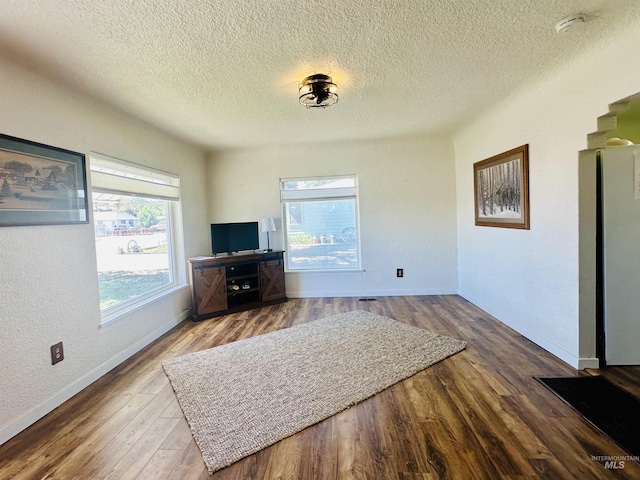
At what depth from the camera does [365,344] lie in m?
2.98

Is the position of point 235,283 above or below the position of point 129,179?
below

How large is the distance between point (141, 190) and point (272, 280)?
2120mm

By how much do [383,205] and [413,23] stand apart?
10.2 feet

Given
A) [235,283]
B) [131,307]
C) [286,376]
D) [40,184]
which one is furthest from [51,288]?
[235,283]

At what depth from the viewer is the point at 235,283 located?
440 centimetres

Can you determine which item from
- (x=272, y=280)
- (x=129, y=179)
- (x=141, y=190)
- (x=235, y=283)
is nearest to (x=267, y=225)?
(x=272, y=280)

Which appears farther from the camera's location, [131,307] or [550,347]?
[131,307]

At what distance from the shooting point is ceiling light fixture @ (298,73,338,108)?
94.0 inches

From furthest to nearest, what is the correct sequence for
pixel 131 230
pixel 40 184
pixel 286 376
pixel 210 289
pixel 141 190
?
pixel 210 289 < pixel 141 190 < pixel 131 230 < pixel 286 376 < pixel 40 184

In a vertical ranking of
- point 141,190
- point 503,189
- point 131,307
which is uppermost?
point 141,190

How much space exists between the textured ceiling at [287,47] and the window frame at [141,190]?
1.90 feet

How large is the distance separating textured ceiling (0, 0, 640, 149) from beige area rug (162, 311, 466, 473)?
2.35 m

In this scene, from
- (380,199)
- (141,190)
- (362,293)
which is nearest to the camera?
(141,190)

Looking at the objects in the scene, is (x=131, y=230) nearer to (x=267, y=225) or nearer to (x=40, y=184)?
(x=40, y=184)
